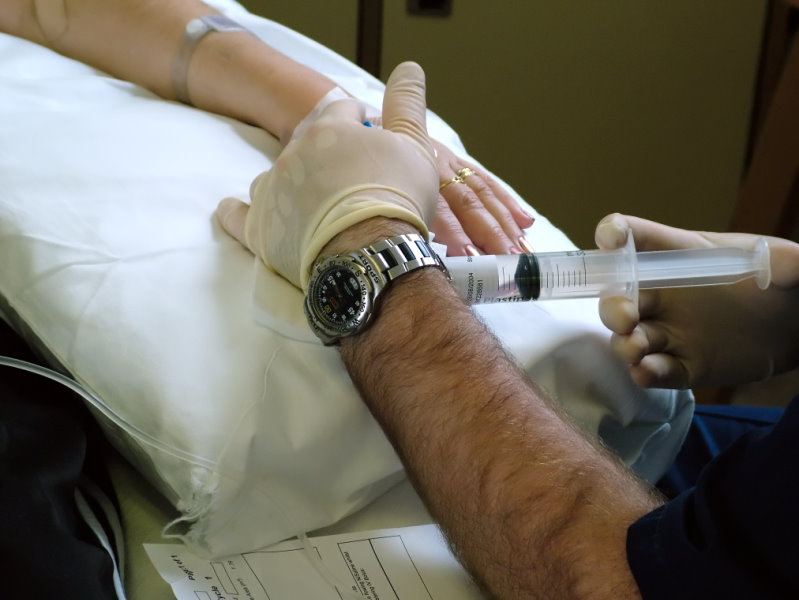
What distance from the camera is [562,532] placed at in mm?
548

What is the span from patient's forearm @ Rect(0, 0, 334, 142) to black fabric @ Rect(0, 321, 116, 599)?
387 mm

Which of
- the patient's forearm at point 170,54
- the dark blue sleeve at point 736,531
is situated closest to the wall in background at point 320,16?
the patient's forearm at point 170,54

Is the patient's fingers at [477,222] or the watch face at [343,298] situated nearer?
the watch face at [343,298]

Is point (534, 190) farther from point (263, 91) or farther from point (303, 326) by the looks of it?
point (303, 326)

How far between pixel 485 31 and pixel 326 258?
1.67 m

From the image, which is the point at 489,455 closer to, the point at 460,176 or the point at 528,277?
the point at 528,277

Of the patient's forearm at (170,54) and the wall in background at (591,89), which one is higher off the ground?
the patient's forearm at (170,54)

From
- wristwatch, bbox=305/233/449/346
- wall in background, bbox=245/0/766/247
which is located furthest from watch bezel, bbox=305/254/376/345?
wall in background, bbox=245/0/766/247

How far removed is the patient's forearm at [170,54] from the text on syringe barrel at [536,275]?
0.30m

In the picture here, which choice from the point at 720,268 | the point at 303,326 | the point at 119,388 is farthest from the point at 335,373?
the point at 720,268

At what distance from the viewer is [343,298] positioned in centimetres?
65

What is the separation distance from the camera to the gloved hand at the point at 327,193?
2.25ft

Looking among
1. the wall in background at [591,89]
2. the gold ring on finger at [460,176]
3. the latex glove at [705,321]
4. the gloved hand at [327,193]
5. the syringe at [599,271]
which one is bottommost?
the wall in background at [591,89]

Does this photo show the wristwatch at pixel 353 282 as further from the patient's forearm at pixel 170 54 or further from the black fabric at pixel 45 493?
the patient's forearm at pixel 170 54
